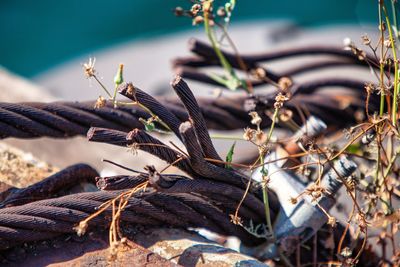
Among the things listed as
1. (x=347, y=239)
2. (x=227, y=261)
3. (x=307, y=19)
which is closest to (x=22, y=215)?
(x=227, y=261)

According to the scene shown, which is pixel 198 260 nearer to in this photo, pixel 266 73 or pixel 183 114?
pixel 183 114

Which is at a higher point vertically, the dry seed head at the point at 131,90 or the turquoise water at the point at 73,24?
the turquoise water at the point at 73,24

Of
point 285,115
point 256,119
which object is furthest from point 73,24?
point 256,119

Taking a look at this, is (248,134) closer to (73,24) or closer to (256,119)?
(256,119)

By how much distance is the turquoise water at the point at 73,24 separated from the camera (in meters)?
5.36

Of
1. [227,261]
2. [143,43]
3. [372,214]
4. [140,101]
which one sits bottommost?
[227,261]

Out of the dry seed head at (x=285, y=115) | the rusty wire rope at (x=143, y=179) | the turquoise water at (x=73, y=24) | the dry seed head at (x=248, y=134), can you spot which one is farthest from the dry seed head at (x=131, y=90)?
the turquoise water at (x=73, y=24)

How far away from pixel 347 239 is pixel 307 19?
3977mm

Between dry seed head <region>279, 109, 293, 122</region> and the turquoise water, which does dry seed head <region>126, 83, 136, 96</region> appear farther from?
the turquoise water

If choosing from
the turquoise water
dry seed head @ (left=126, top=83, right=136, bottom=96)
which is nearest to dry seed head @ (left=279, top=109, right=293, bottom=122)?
dry seed head @ (left=126, top=83, right=136, bottom=96)

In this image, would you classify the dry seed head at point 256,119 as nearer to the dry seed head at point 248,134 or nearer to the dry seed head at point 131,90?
the dry seed head at point 248,134

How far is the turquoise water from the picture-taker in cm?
536

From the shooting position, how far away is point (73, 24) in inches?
221

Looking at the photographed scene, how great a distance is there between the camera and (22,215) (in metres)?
1.03
